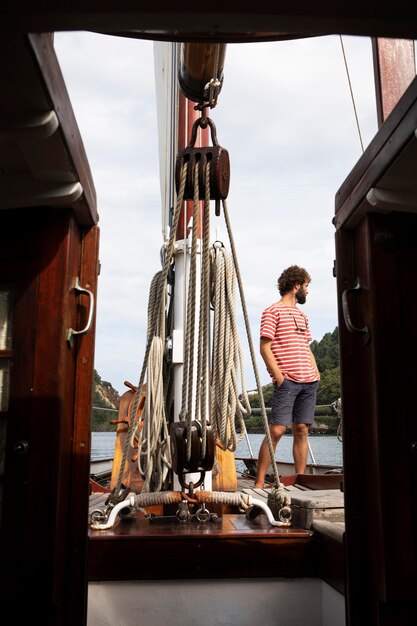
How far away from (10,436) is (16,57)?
42.9 inches

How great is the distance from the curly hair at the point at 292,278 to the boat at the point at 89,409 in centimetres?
139

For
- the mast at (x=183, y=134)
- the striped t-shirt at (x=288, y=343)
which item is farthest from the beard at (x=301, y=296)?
the mast at (x=183, y=134)

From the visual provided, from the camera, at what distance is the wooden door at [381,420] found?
183cm

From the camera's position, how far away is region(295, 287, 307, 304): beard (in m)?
3.75

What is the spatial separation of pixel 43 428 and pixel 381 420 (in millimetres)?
1025

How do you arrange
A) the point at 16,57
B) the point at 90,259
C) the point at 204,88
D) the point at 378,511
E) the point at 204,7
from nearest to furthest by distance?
1. the point at 204,7
2. the point at 16,57
3. the point at 378,511
4. the point at 90,259
5. the point at 204,88

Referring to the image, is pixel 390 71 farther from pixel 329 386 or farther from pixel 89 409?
pixel 329 386

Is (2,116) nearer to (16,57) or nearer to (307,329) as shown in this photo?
(16,57)

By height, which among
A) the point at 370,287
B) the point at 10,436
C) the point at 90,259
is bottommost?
the point at 10,436

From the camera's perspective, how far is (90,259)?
2.23m

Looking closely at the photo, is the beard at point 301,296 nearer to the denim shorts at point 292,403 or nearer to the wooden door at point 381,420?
the denim shorts at point 292,403

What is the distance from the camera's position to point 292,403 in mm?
3508

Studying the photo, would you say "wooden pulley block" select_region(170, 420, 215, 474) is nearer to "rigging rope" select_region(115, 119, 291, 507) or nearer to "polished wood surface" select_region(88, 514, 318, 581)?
"rigging rope" select_region(115, 119, 291, 507)

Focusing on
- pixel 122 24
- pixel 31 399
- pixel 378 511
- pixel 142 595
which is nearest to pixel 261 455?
pixel 142 595
